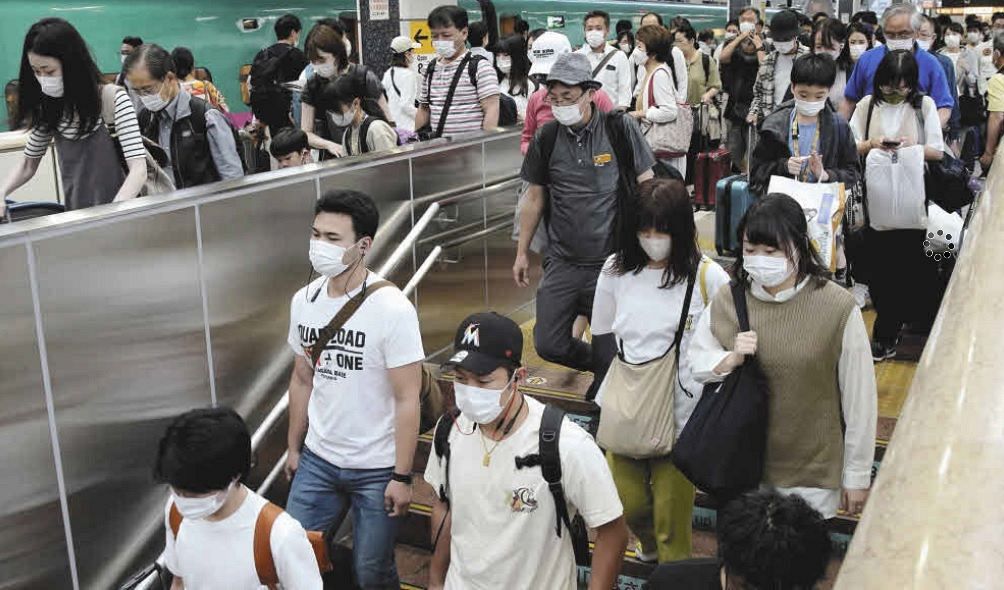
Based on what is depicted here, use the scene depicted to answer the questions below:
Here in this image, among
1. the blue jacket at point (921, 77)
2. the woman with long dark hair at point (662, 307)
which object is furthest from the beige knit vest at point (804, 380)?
the blue jacket at point (921, 77)

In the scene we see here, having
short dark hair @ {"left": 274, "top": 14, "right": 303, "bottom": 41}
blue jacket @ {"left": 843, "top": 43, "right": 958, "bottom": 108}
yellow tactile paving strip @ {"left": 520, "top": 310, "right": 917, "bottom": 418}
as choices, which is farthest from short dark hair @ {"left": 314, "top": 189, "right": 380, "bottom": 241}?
short dark hair @ {"left": 274, "top": 14, "right": 303, "bottom": 41}

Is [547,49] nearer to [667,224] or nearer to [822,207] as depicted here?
[822,207]

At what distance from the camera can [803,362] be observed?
3.32 meters

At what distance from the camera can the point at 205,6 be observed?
38.4ft

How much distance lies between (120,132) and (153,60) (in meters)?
0.80

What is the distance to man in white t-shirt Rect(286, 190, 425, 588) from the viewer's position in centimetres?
377

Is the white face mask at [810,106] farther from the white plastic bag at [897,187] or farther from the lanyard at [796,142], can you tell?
the white plastic bag at [897,187]

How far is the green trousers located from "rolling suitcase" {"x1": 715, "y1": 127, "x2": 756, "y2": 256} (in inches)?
75.0

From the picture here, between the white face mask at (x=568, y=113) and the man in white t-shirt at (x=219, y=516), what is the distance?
244 cm

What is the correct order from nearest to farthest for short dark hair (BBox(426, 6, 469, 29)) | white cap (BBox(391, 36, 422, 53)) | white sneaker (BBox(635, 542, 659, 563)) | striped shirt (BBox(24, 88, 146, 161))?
white sneaker (BBox(635, 542, 659, 563)) → striped shirt (BBox(24, 88, 146, 161)) → short dark hair (BBox(426, 6, 469, 29)) → white cap (BBox(391, 36, 422, 53))

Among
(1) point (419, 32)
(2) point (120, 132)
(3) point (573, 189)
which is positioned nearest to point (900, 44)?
(3) point (573, 189)

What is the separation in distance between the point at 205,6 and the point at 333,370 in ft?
29.2

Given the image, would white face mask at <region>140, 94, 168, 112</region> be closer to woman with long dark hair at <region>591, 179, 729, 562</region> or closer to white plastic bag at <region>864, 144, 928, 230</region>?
woman with long dark hair at <region>591, 179, 729, 562</region>

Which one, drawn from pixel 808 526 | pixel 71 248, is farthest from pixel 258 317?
pixel 808 526
